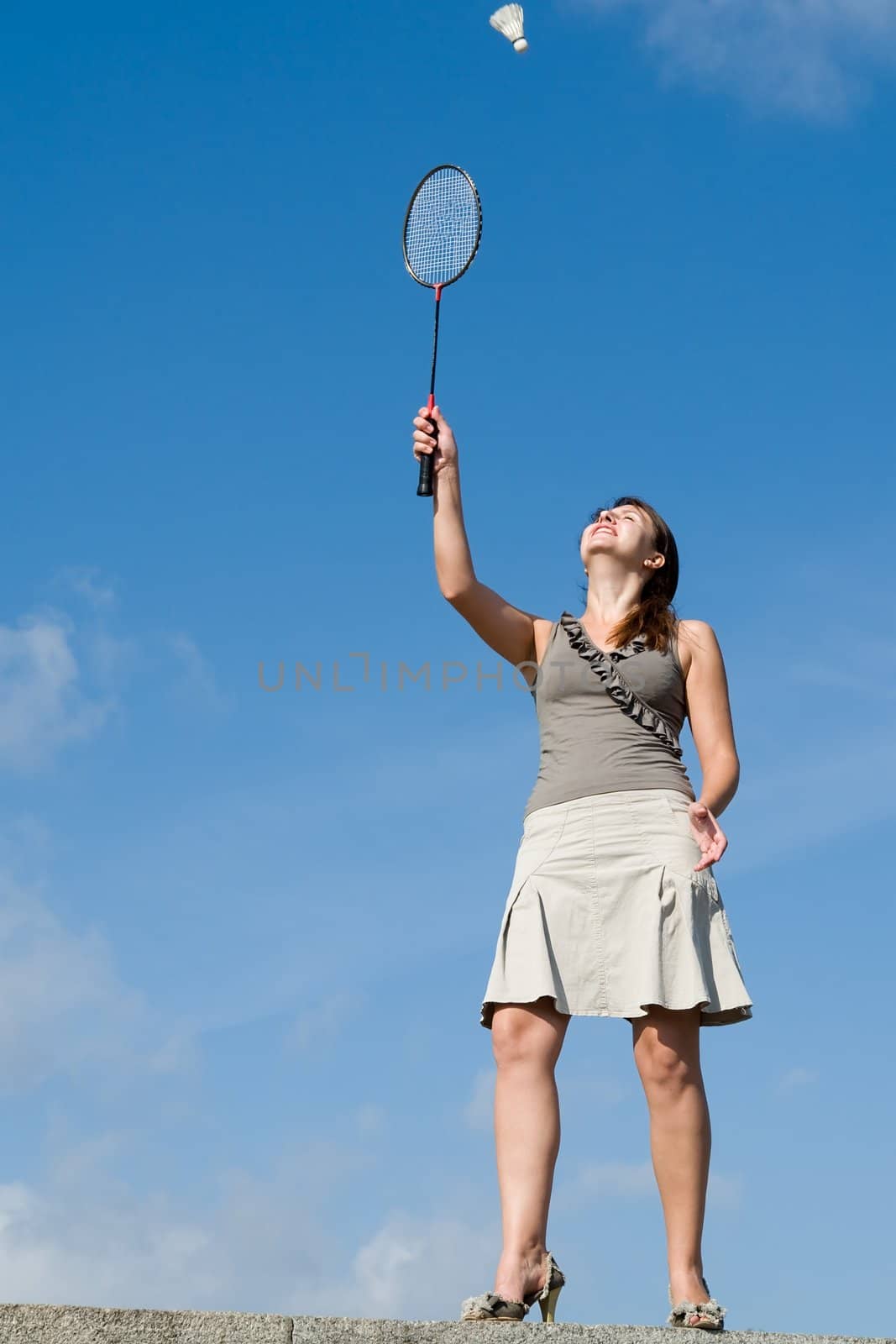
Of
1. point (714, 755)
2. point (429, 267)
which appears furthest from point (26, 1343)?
point (429, 267)

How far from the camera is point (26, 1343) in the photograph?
439 cm

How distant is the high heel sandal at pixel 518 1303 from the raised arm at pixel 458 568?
2.24 meters

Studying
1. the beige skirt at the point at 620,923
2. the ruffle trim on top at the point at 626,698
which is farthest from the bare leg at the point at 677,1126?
the ruffle trim on top at the point at 626,698

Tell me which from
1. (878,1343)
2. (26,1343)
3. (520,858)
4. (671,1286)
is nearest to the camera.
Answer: (26,1343)

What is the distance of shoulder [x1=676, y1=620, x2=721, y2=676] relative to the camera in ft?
20.0

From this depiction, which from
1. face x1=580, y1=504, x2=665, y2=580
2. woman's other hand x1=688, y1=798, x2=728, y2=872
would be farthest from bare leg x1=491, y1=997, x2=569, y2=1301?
face x1=580, y1=504, x2=665, y2=580

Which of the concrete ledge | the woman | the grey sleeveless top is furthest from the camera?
the grey sleeveless top

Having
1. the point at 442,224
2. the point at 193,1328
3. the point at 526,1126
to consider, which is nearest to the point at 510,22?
the point at 442,224

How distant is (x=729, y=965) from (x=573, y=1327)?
1470 mm

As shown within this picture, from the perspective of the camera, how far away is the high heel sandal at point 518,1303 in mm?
5020

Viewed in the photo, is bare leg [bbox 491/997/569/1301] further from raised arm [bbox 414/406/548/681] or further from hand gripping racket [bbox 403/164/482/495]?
hand gripping racket [bbox 403/164/482/495]

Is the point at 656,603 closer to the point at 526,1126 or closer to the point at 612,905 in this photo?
the point at 612,905

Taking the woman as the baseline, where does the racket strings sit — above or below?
above

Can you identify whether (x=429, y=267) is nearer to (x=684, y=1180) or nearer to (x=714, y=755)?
(x=714, y=755)
